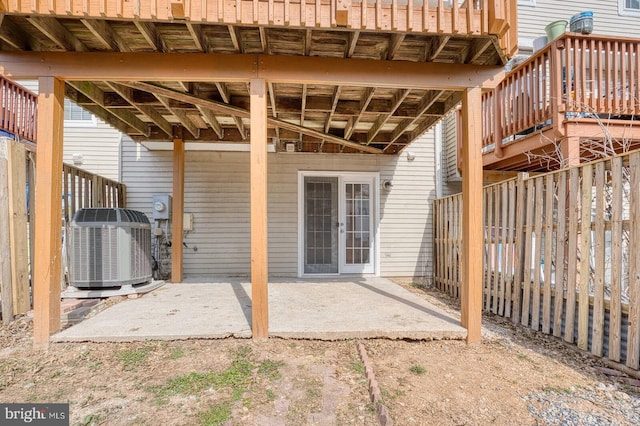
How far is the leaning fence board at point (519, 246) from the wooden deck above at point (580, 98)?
2.04 ft

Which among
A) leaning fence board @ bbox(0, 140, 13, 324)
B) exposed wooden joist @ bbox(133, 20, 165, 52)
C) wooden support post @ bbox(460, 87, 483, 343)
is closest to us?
exposed wooden joist @ bbox(133, 20, 165, 52)

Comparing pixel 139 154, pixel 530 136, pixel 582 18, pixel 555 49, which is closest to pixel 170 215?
pixel 139 154

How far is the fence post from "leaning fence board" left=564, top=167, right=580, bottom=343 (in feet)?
2.19

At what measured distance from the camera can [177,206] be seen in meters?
5.40

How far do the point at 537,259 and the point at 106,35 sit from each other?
14.7 feet

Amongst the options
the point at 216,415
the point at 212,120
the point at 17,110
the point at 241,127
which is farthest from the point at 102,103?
the point at 216,415

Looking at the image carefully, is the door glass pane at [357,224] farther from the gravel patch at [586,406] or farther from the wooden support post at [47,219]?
the wooden support post at [47,219]

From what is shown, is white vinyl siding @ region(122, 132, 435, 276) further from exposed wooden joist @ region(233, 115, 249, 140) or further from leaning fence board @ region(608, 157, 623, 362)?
leaning fence board @ region(608, 157, 623, 362)

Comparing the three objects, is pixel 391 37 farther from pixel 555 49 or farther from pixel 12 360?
pixel 12 360

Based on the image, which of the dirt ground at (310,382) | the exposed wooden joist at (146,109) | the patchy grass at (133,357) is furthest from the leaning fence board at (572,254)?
the exposed wooden joist at (146,109)

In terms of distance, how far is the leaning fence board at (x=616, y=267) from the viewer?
8.32ft

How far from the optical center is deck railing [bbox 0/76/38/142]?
17.0 feet

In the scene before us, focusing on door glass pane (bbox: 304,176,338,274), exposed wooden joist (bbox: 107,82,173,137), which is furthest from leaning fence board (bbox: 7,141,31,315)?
→ door glass pane (bbox: 304,176,338,274)

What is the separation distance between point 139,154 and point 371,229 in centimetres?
438
